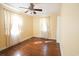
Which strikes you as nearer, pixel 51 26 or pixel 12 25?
pixel 12 25

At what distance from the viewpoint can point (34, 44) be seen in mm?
1759

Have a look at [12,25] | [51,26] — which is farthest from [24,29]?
[51,26]

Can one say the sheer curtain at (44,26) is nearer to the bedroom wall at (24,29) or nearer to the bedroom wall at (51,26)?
the bedroom wall at (51,26)

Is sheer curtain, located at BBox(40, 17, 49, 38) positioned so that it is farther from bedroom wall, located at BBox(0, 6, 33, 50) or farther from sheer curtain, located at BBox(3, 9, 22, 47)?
sheer curtain, located at BBox(3, 9, 22, 47)

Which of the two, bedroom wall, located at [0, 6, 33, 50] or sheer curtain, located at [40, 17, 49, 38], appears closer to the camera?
bedroom wall, located at [0, 6, 33, 50]

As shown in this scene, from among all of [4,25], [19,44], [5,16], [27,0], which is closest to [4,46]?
[19,44]

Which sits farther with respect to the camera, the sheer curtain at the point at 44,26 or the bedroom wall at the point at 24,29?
the sheer curtain at the point at 44,26

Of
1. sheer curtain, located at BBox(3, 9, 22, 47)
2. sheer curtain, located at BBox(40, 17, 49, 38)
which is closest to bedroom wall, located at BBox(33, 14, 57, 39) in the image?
sheer curtain, located at BBox(40, 17, 49, 38)

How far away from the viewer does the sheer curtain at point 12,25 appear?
5.45 ft

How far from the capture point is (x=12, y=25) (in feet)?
5.37

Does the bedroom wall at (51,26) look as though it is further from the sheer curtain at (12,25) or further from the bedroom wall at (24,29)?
the sheer curtain at (12,25)

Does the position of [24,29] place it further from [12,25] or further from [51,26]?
[51,26]

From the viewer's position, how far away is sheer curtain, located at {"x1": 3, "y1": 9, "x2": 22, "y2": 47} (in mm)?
1662

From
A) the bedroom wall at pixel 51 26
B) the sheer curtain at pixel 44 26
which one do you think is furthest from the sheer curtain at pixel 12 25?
the sheer curtain at pixel 44 26
